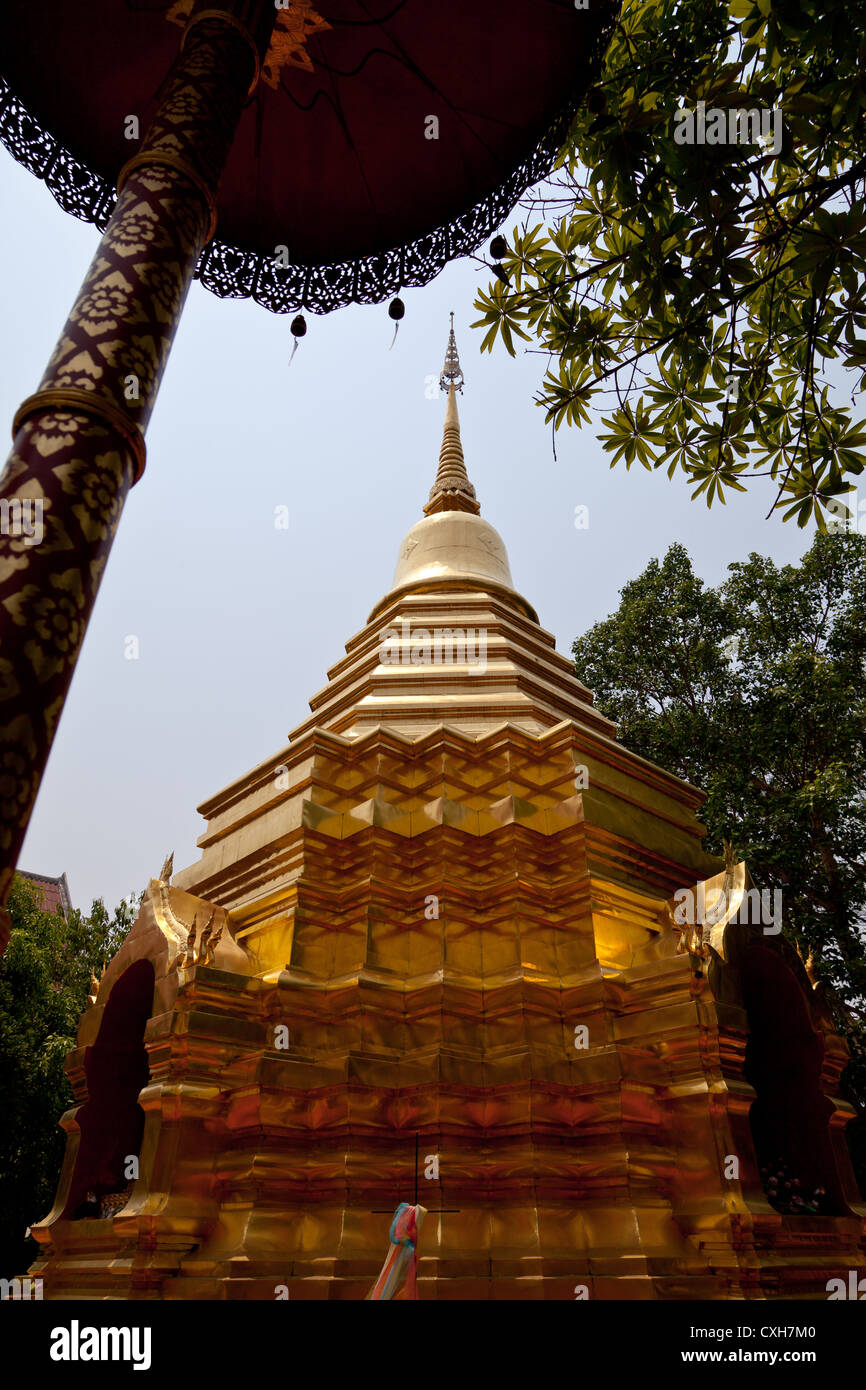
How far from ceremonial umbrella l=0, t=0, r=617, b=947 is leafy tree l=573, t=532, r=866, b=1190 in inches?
336

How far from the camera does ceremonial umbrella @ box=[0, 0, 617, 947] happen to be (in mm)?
1608

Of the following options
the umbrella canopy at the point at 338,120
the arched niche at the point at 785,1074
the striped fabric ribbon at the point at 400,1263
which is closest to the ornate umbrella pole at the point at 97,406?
the umbrella canopy at the point at 338,120

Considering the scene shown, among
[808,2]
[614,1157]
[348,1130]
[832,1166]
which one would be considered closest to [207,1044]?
[348,1130]

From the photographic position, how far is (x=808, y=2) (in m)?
2.95

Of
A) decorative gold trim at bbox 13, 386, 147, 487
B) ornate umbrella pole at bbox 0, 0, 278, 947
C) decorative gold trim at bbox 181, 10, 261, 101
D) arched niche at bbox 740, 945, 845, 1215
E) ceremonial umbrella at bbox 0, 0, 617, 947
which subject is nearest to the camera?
ornate umbrella pole at bbox 0, 0, 278, 947

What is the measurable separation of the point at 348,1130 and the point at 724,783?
335 inches

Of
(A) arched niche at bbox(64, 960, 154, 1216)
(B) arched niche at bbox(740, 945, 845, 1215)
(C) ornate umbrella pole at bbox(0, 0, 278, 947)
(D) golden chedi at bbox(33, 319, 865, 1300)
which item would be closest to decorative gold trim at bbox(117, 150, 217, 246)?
(C) ornate umbrella pole at bbox(0, 0, 278, 947)

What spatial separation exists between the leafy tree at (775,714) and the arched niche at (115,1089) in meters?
7.28

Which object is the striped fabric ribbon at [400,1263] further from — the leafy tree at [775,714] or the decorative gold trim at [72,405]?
the leafy tree at [775,714]

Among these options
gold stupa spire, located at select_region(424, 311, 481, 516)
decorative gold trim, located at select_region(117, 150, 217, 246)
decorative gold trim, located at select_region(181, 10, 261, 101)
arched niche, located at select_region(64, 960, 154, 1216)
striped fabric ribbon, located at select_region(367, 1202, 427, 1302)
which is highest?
gold stupa spire, located at select_region(424, 311, 481, 516)

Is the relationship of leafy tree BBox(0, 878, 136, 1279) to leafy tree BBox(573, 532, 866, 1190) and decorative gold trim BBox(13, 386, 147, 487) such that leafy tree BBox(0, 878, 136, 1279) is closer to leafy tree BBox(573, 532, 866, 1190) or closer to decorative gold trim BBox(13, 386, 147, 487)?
leafy tree BBox(573, 532, 866, 1190)

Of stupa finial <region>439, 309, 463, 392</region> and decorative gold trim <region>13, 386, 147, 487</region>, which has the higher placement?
stupa finial <region>439, 309, 463, 392</region>

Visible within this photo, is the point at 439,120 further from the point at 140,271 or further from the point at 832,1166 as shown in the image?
the point at 832,1166

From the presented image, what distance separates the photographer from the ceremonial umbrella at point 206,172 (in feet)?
5.28
